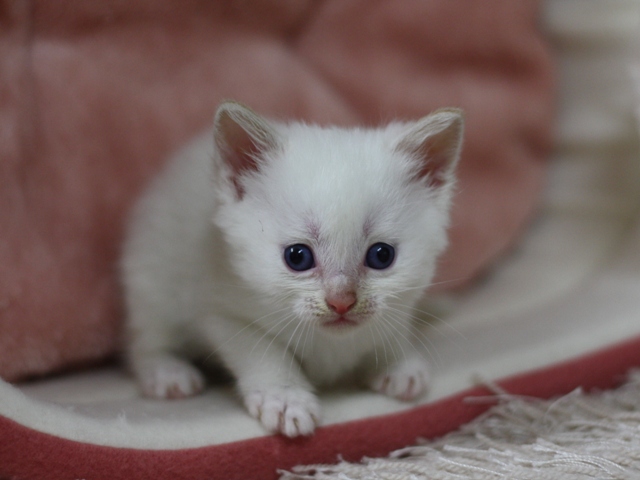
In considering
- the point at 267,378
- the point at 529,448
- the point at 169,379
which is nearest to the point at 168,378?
the point at 169,379

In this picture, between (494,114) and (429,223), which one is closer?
(429,223)

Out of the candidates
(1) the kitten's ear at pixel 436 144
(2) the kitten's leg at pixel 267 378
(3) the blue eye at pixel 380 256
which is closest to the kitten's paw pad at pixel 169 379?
(2) the kitten's leg at pixel 267 378

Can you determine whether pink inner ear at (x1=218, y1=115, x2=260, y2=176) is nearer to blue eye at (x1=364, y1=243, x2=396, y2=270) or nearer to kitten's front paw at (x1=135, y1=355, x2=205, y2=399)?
blue eye at (x1=364, y1=243, x2=396, y2=270)

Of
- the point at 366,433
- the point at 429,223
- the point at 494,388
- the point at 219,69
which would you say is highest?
the point at 219,69

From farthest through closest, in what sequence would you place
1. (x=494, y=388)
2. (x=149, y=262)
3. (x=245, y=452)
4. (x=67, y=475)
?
1. (x=149, y=262)
2. (x=494, y=388)
3. (x=245, y=452)
4. (x=67, y=475)

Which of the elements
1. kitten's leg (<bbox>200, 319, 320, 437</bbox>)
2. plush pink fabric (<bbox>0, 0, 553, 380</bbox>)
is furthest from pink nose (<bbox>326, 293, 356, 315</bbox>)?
plush pink fabric (<bbox>0, 0, 553, 380</bbox>)

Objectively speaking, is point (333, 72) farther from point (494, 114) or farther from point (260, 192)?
point (260, 192)

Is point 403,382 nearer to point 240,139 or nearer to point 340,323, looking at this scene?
point 340,323

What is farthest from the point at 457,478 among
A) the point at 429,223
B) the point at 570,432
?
the point at 429,223
